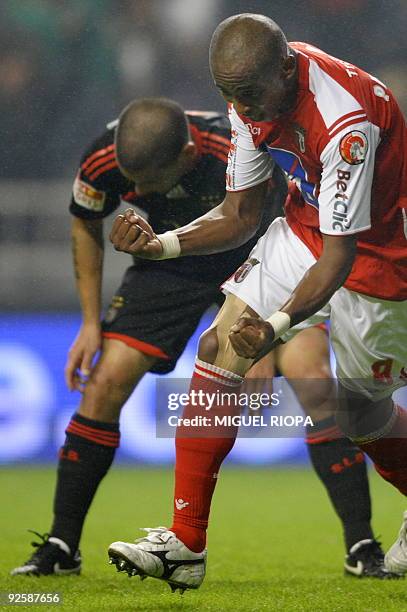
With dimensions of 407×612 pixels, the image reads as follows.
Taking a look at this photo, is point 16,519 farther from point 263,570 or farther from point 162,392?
point 263,570

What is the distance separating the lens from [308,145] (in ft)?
8.67

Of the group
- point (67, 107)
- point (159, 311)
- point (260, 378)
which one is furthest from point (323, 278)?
point (67, 107)

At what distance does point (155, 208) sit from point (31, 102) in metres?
2.18

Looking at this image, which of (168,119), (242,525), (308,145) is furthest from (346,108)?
(242,525)

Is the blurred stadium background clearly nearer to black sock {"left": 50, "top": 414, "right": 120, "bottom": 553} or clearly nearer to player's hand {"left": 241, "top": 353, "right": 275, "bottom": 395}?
player's hand {"left": 241, "top": 353, "right": 275, "bottom": 395}

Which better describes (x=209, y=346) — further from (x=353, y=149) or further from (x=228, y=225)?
(x=353, y=149)

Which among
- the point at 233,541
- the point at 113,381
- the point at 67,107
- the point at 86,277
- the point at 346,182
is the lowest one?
the point at 233,541

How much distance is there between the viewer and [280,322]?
2.52 metres

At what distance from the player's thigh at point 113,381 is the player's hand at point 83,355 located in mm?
45

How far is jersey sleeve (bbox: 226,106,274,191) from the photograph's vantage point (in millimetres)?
2779

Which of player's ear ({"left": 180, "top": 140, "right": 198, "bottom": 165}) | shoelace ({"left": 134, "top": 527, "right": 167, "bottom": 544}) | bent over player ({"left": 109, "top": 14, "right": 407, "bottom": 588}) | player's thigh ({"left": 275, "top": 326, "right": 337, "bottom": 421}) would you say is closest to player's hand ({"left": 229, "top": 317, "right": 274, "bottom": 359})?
bent over player ({"left": 109, "top": 14, "right": 407, "bottom": 588})

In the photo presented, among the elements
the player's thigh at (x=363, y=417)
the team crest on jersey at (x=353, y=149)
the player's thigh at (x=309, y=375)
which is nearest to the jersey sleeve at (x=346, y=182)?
the team crest on jersey at (x=353, y=149)

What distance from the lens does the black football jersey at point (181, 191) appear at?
3.31m

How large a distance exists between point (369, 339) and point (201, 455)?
510mm
